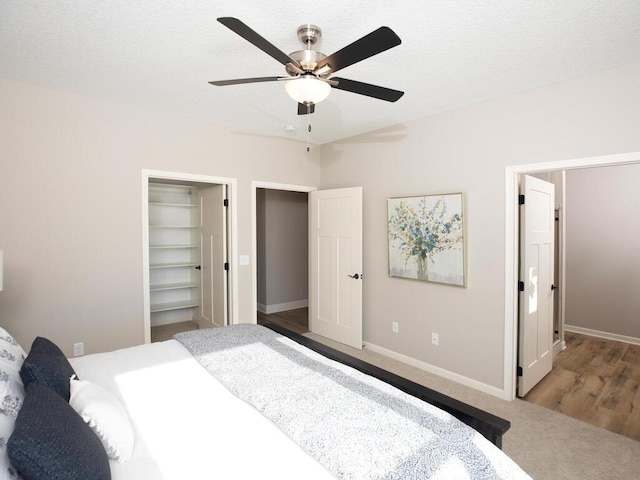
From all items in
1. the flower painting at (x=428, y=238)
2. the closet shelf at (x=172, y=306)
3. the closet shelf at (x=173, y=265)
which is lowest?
the closet shelf at (x=172, y=306)

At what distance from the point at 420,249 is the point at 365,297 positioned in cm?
101

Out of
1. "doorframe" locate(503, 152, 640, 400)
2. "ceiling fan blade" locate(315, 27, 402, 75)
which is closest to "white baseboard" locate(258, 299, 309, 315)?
"doorframe" locate(503, 152, 640, 400)

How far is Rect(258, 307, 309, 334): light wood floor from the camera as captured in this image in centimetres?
491

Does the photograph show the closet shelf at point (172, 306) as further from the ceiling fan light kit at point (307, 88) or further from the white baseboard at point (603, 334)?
the white baseboard at point (603, 334)

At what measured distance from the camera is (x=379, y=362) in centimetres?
363

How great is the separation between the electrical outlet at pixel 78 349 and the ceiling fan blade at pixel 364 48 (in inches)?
119

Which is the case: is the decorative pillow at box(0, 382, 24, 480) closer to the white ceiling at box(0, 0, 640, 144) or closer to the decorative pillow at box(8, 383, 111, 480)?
the decorative pillow at box(8, 383, 111, 480)

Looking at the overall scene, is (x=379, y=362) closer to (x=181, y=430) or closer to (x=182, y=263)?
(x=181, y=430)

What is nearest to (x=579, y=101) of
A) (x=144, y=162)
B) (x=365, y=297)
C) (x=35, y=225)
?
(x=365, y=297)

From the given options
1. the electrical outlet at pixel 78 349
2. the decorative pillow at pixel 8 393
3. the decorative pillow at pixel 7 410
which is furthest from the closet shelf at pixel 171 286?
the decorative pillow at pixel 7 410

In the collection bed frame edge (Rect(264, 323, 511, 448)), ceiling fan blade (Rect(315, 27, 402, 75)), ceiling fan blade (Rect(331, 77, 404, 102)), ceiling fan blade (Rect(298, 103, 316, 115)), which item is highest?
ceiling fan blade (Rect(315, 27, 402, 75))

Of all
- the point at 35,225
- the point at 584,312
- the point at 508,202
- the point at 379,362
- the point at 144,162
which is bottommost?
the point at 379,362

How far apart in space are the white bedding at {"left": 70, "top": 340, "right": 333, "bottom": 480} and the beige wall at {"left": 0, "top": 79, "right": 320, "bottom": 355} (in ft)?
4.06

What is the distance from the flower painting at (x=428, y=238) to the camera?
3137mm
